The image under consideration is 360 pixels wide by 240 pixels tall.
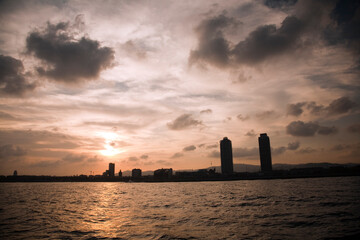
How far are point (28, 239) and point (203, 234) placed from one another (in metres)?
19.7

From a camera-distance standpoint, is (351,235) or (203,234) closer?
(351,235)

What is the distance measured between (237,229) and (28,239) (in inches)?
953

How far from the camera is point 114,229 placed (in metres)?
29.0

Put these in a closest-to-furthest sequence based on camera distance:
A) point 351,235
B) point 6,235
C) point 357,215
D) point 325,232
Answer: point 351,235, point 325,232, point 6,235, point 357,215

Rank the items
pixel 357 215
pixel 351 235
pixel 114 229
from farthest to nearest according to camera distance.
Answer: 1. pixel 357 215
2. pixel 114 229
3. pixel 351 235

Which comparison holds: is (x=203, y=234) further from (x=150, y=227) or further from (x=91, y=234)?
(x=91, y=234)

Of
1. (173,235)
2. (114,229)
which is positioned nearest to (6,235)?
(114,229)

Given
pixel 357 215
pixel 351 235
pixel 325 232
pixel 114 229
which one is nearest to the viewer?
pixel 351 235

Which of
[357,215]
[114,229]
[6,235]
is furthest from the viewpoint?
[357,215]

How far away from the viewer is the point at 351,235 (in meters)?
22.4

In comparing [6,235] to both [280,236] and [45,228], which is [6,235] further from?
[280,236]

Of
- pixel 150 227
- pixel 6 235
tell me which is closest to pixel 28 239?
pixel 6 235

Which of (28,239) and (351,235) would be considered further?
(28,239)

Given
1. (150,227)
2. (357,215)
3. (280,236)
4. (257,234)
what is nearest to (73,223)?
(150,227)
